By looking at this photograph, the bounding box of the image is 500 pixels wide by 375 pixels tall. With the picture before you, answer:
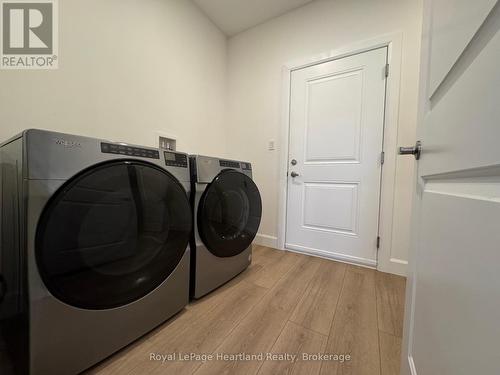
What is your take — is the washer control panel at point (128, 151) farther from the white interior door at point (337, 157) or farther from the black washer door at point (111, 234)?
the white interior door at point (337, 157)

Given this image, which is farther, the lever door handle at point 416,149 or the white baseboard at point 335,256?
the white baseboard at point 335,256

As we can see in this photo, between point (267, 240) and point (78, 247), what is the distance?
1593 mm

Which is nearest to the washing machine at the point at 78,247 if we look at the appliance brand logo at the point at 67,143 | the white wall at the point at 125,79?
the appliance brand logo at the point at 67,143

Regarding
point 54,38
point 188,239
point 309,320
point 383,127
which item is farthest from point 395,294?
point 54,38

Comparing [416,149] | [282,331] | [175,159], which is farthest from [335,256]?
[175,159]

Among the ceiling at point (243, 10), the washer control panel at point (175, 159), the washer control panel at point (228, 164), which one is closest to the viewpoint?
the washer control panel at point (175, 159)

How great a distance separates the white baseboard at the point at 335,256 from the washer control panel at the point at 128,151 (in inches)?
58.3

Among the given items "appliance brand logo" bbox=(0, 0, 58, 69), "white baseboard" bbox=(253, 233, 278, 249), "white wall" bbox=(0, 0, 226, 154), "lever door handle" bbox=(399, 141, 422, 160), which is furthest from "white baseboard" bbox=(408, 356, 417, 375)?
"appliance brand logo" bbox=(0, 0, 58, 69)

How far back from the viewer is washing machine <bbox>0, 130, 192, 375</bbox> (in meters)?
0.55

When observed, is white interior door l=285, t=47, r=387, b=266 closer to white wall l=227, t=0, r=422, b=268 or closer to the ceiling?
white wall l=227, t=0, r=422, b=268

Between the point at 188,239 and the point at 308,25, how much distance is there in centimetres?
203

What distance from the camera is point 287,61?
1.85m

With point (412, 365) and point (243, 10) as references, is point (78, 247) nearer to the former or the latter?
point (412, 365)

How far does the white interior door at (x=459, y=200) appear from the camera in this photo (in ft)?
0.80
